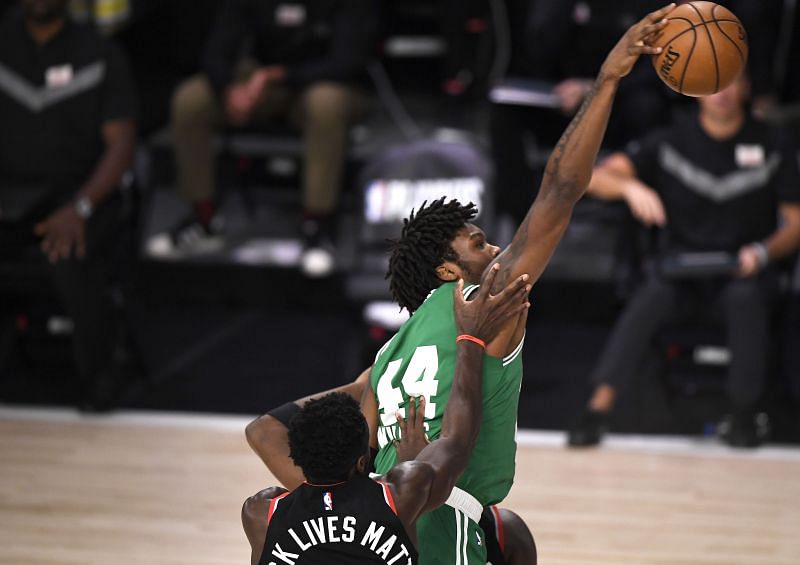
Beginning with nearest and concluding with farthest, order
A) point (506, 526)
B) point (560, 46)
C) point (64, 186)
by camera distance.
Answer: point (506, 526) < point (64, 186) < point (560, 46)

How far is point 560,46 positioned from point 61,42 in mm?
2328

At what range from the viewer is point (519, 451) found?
5.22 metres

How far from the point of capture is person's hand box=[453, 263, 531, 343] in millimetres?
2814

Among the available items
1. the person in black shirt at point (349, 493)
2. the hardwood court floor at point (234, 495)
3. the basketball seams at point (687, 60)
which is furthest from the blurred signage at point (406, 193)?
the person in black shirt at point (349, 493)

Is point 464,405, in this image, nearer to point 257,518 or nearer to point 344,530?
point 344,530

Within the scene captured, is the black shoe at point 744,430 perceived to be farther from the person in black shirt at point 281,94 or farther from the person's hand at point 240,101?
the person's hand at point 240,101

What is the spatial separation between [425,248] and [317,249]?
3.61 m

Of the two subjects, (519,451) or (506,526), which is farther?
(519,451)

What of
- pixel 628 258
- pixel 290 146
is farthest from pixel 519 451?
pixel 290 146

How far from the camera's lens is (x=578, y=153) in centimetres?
288

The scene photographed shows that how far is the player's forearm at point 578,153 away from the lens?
2.85m

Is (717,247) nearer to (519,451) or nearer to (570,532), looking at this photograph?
(519,451)

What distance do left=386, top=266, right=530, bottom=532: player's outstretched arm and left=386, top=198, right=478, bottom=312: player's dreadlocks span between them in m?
0.12

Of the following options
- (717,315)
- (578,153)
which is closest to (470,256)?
(578,153)
